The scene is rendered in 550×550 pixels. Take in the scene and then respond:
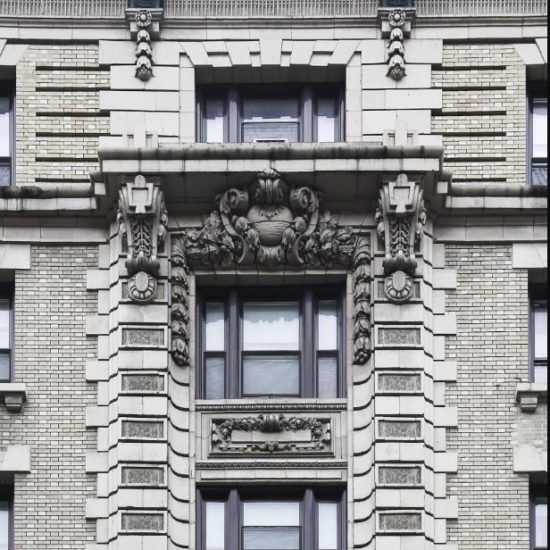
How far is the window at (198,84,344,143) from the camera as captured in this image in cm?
5088

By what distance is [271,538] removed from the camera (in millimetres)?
48781

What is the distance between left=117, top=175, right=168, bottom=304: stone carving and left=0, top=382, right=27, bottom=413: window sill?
223cm

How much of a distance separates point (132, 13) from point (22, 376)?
20.4 ft

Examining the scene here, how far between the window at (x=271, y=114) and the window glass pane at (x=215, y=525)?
6.02 metres

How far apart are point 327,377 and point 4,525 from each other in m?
5.51

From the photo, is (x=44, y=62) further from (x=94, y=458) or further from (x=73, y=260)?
(x=94, y=458)

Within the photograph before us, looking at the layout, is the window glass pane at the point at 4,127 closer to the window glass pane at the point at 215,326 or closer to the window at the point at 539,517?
the window glass pane at the point at 215,326

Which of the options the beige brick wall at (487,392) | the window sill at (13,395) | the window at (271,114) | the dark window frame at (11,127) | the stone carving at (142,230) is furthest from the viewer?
the window at (271,114)

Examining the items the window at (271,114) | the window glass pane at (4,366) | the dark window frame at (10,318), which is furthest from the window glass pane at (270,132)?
the window glass pane at (4,366)

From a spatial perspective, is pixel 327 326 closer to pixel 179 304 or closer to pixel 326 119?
pixel 179 304

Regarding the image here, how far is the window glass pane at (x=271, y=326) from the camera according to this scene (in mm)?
49844

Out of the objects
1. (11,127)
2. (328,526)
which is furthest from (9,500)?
(11,127)

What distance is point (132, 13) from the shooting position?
167ft

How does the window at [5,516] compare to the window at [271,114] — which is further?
the window at [271,114]
